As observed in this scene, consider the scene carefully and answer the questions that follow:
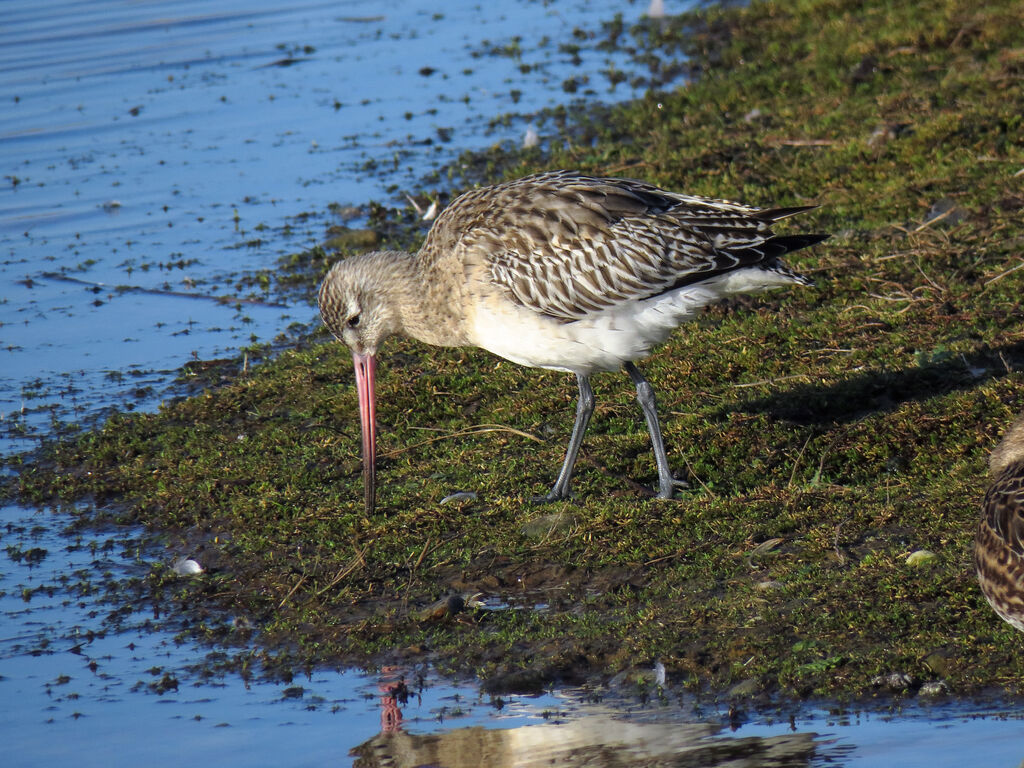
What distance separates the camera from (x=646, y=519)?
22.7 feet

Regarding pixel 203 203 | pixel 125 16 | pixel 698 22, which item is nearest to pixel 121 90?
pixel 125 16

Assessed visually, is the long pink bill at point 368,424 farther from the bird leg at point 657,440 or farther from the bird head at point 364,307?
the bird leg at point 657,440

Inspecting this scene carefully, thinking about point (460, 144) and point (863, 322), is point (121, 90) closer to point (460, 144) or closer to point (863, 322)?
point (460, 144)

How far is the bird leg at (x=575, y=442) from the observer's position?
7305 mm

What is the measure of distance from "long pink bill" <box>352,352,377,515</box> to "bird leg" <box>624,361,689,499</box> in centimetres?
145

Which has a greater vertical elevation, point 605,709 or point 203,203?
point 203,203

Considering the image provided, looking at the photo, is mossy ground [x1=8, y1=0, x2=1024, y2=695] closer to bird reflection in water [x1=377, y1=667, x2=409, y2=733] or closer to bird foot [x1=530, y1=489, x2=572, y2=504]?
bird foot [x1=530, y1=489, x2=572, y2=504]

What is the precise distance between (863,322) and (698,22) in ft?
30.5

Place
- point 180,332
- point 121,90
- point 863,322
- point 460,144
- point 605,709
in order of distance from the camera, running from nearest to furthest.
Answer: point 605,709 → point 863,322 → point 180,332 → point 460,144 → point 121,90

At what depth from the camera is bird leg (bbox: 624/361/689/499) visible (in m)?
7.21

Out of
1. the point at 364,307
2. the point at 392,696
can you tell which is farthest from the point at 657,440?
the point at 392,696

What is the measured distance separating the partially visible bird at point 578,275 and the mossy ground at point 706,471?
43 centimetres

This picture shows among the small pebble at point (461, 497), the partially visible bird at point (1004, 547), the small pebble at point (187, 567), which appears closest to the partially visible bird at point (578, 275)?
the small pebble at point (461, 497)

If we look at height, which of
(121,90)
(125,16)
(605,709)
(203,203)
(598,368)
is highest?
(125,16)
